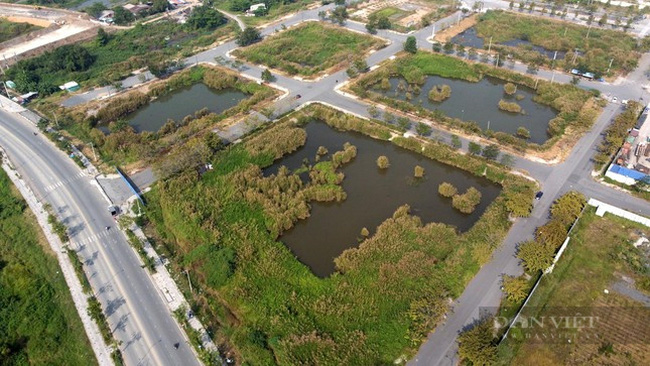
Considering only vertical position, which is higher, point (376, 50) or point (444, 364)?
point (376, 50)

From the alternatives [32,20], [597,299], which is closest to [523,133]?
[597,299]

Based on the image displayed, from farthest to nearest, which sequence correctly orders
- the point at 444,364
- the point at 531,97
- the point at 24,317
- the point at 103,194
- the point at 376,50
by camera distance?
the point at 376,50 < the point at 531,97 < the point at 103,194 < the point at 24,317 < the point at 444,364

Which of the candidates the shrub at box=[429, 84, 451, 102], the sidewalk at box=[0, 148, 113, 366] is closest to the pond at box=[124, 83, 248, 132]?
the sidewalk at box=[0, 148, 113, 366]

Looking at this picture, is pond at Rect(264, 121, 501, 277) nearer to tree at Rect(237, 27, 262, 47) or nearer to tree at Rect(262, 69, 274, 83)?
tree at Rect(262, 69, 274, 83)

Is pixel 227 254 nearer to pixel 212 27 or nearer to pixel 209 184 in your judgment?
pixel 209 184

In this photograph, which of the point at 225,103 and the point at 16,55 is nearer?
the point at 225,103

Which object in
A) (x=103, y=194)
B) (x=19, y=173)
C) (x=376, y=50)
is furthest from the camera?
(x=376, y=50)

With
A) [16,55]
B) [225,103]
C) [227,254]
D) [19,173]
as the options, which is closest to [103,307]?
[227,254]
